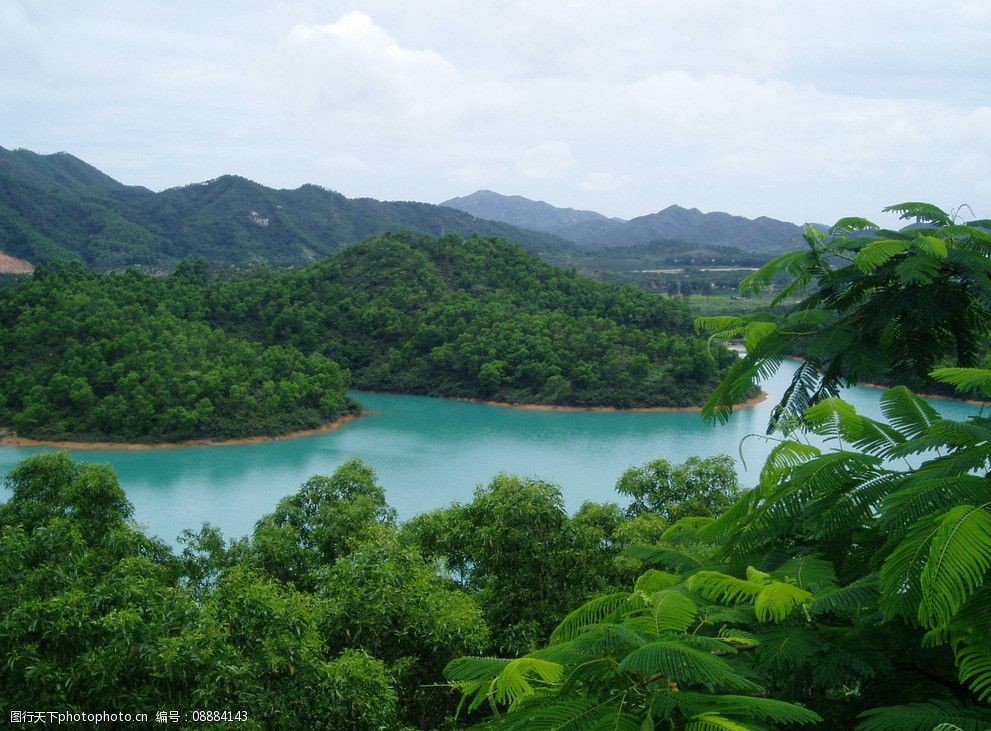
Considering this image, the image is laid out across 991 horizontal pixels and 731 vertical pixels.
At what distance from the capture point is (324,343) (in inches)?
1094

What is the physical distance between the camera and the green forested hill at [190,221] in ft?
160

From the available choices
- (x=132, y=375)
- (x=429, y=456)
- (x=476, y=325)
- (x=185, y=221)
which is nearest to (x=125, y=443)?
(x=132, y=375)

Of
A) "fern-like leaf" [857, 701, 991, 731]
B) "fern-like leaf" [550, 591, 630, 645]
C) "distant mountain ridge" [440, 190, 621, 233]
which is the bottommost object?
"fern-like leaf" [550, 591, 630, 645]

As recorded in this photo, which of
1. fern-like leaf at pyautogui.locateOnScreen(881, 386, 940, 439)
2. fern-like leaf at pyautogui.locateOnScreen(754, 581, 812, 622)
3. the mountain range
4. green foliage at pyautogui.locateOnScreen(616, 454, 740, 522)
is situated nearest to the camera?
fern-like leaf at pyautogui.locateOnScreen(754, 581, 812, 622)

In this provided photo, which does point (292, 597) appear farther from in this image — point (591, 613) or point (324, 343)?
point (324, 343)

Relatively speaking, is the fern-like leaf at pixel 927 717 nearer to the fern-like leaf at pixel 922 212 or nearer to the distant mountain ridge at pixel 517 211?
the fern-like leaf at pixel 922 212

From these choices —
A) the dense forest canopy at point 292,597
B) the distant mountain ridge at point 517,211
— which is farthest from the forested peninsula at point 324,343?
Answer: the distant mountain ridge at point 517,211

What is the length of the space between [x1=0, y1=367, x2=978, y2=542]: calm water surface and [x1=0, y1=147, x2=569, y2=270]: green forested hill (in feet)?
103

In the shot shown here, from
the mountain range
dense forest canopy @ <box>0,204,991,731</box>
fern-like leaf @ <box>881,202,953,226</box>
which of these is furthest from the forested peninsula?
the mountain range

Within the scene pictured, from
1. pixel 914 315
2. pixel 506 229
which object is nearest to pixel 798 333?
pixel 914 315

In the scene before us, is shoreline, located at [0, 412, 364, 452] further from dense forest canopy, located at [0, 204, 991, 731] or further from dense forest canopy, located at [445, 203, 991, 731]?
dense forest canopy, located at [445, 203, 991, 731]

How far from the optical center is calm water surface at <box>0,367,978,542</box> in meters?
13.4

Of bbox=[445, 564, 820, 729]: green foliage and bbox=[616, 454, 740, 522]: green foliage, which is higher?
bbox=[445, 564, 820, 729]: green foliage

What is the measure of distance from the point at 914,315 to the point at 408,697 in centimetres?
323
